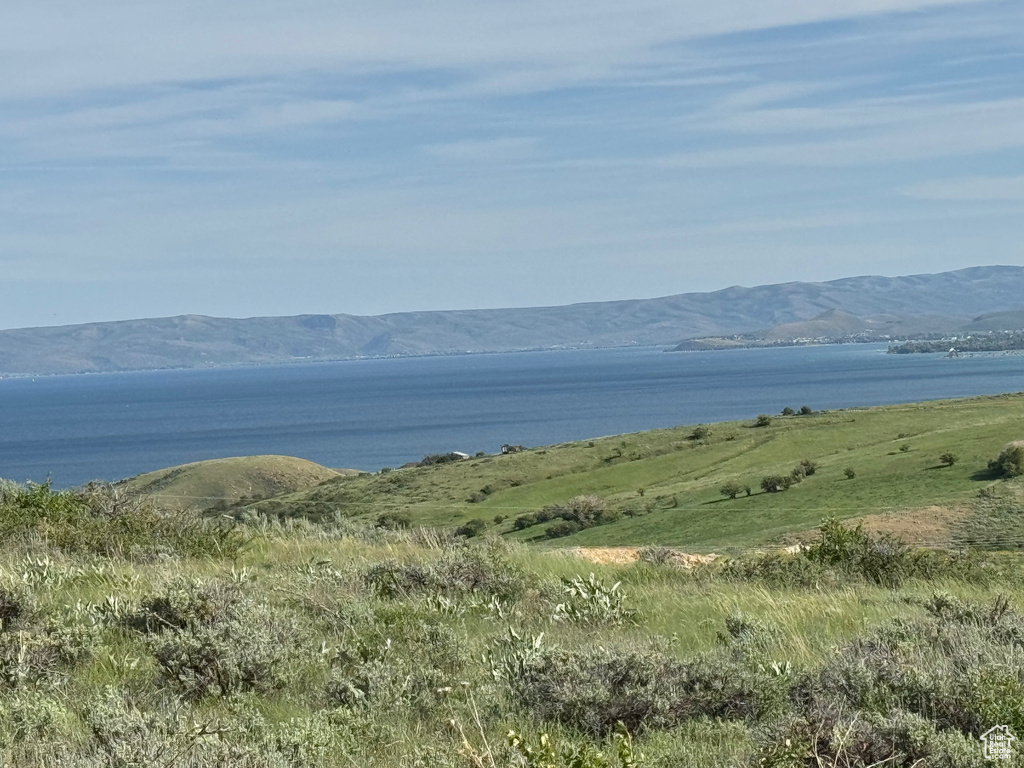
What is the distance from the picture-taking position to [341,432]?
459 feet

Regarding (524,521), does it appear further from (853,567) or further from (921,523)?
(853,567)

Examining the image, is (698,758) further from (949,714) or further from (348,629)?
(348,629)

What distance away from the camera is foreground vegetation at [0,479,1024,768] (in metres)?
4.29

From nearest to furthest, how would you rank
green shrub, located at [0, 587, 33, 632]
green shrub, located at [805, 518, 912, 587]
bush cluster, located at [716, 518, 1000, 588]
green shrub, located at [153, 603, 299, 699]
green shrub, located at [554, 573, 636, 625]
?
green shrub, located at [153, 603, 299, 699] < green shrub, located at [0, 587, 33, 632] < green shrub, located at [554, 573, 636, 625] < bush cluster, located at [716, 518, 1000, 588] < green shrub, located at [805, 518, 912, 587]

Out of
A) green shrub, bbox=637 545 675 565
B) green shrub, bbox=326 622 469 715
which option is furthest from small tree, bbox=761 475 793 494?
green shrub, bbox=326 622 469 715

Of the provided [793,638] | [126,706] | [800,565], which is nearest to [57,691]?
[126,706]

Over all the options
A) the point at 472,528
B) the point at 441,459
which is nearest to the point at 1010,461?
the point at 472,528

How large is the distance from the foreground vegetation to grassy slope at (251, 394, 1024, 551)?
61.5 feet

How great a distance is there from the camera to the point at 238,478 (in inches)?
2726

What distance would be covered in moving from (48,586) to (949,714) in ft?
22.1

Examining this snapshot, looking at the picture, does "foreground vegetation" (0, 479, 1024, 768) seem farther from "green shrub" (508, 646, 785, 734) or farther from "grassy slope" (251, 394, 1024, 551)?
"grassy slope" (251, 394, 1024, 551)

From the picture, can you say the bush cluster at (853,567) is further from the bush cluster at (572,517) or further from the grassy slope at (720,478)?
the bush cluster at (572,517)

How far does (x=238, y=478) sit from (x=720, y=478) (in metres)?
36.1

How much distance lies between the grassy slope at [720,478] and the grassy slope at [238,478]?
4875 millimetres
